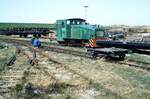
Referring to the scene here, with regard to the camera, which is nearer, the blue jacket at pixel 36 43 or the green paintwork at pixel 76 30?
the green paintwork at pixel 76 30

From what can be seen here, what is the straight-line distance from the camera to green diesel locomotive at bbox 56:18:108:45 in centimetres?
3141

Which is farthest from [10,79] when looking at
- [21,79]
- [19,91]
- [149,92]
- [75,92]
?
[149,92]

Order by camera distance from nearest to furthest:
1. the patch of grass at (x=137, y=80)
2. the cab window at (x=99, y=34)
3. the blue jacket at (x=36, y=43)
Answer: the patch of grass at (x=137, y=80), the cab window at (x=99, y=34), the blue jacket at (x=36, y=43)

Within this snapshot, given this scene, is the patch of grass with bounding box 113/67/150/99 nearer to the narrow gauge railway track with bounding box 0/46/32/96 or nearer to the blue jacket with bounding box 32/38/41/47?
the narrow gauge railway track with bounding box 0/46/32/96

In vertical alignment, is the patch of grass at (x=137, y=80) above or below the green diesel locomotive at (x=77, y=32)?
below

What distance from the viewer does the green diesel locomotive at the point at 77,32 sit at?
31406 millimetres

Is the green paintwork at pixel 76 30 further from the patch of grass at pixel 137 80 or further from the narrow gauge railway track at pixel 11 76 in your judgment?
the patch of grass at pixel 137 80

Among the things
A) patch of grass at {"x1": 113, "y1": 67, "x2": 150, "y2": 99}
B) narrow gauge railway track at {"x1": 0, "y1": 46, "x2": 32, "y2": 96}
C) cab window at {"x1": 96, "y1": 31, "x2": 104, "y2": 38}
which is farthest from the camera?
cab window at {"x1": 96, "y1": 31, "x2": 104, "y2": 38}

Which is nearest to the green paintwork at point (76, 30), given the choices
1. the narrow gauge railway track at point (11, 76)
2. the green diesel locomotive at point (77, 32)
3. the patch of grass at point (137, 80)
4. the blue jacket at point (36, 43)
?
the green diesel locomotive at point (77, 32)

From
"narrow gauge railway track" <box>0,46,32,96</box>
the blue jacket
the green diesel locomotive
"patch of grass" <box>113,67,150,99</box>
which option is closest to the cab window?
the green diesel locomotive

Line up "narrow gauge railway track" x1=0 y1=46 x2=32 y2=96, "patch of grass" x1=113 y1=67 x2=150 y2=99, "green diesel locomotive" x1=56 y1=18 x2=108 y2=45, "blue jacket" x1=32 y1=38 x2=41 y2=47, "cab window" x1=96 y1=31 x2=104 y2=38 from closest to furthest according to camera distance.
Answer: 1. "patch of grass" x1=113 y1=67 x2=150 y2=99
2. "narrow gauge railway track" x1=0 y1=46 x2=32 y2=96
3. "cab window" x1=96 y1=31 x2=104 y2=38
4. "green diesel locomotive" x1=56 y1=18 x2=108 y2=45
5. "blue jacket" x1=32 y1=38 x2=41 y2=47

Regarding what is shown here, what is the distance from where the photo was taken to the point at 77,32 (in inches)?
1316

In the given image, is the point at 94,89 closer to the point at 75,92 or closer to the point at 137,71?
the point at 75,92

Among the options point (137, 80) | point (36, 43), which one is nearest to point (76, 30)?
point (36, 43)
